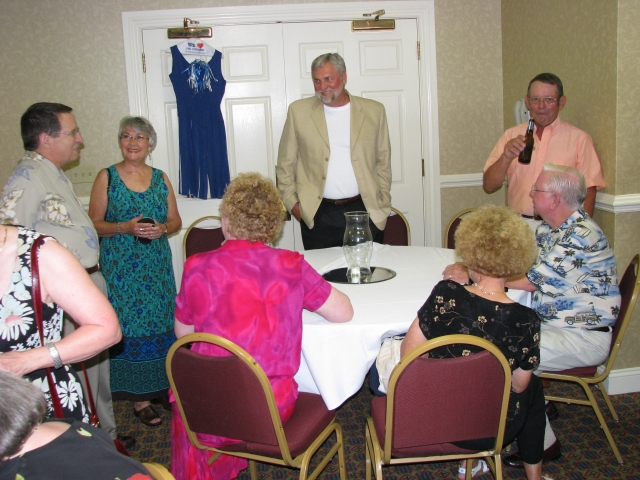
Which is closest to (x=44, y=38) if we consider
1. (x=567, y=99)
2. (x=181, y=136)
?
(x=181, y=136)

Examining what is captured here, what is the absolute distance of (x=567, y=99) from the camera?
130 inches

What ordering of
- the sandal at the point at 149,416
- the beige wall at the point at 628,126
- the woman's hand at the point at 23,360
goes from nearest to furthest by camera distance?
the woman's hand at the point at 23,360
the beige wall at the point at 628,126
the sandal at the point at 149,416

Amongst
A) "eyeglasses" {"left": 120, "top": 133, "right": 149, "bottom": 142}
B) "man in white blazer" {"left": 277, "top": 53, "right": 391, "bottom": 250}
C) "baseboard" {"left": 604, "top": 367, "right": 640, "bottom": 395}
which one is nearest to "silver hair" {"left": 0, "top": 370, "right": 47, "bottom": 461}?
"eyeglasses" {"left": 120, "top": 133, "right": 149, "bottom": 142}

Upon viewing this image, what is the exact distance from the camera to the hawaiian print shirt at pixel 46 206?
84.6 inches

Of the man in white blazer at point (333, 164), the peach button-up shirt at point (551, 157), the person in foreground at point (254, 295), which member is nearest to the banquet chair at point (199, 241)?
the man in white blazer at point (333, 164)

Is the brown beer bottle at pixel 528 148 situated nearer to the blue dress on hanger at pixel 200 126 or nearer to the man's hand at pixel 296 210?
the man's hand at pixel 296 210

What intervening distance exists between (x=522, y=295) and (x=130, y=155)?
2068mm

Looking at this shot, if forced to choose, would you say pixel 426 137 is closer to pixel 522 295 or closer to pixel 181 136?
pixel 181 136

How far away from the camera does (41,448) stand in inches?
38.2

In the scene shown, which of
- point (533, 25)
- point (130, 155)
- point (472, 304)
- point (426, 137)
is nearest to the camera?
point (472, 304)

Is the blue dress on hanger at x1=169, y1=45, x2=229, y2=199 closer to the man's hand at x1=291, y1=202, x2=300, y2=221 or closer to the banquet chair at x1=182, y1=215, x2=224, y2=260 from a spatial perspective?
the banquet chair at x1=182, y1=215, x2=224, y2=260

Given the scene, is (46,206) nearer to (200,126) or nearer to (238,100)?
(200,126)

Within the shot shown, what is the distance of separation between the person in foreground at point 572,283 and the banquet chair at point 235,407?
0.93 metres

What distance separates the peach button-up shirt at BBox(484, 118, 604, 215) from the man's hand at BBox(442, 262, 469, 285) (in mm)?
1141
